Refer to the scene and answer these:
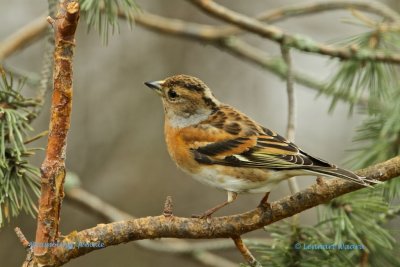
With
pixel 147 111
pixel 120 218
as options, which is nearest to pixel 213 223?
pixel 120 218

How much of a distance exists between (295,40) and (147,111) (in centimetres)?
339

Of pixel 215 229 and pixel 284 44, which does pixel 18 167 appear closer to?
pixel 215 229

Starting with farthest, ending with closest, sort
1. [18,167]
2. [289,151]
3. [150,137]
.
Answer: [150,137], [289,151], [18,167]

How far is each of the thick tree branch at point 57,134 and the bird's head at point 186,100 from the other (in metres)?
1.48

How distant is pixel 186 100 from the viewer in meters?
3.65

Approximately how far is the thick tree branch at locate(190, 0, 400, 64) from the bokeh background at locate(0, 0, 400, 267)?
2376 mm

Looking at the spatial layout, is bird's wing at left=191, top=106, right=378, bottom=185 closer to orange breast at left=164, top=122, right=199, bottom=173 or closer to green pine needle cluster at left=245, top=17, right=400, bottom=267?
orange breast at left=164, top=122, right=199, bottom=173

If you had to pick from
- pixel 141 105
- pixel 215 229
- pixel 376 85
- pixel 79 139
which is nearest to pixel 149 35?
pixel 141 105

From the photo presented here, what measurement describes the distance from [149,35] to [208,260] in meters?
3.34

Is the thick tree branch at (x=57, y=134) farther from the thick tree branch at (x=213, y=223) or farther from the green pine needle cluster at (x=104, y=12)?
the green pine needle cluster at (x=104, y=12)

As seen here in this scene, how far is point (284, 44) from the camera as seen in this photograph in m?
3.60

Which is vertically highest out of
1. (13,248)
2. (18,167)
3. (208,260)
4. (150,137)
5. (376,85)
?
(376,85)

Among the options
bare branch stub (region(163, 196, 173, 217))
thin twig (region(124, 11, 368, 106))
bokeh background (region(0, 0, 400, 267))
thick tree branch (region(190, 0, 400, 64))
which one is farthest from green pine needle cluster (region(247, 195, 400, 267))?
bokeh background (region(0, 0, 400, 267))

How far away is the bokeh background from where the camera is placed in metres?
6.30
